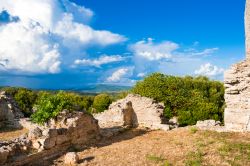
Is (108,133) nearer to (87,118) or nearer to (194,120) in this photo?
(87,118)

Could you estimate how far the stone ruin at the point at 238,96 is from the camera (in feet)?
63.2

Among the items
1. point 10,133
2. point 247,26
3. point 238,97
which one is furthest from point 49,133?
point 247,26

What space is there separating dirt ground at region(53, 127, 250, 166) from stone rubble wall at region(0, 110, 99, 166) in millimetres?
733

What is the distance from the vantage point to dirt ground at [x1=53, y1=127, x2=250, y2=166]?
14734 mm

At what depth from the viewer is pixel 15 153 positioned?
578 inches

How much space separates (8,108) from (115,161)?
13.3 meters

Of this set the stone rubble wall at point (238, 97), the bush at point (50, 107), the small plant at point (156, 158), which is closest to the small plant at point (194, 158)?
the small plant at point (156, 158)

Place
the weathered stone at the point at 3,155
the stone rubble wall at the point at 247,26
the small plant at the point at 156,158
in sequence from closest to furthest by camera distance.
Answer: the weathered stone at the point at 3,155
the small plant at the point at 156,158
the stone rubble wall at the point at 247,26

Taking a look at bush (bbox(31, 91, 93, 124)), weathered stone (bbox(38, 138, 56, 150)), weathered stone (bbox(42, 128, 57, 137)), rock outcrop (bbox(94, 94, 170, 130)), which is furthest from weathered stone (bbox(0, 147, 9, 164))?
rock outcrop (bbox(94, 94, 170, 130))

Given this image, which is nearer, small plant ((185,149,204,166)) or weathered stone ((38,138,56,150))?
small plant ((185,149,204,166))

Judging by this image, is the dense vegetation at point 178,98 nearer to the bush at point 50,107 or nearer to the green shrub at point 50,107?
the bush at point 50,107

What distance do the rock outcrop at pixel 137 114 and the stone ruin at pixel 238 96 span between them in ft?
15.5

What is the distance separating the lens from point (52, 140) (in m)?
16.1

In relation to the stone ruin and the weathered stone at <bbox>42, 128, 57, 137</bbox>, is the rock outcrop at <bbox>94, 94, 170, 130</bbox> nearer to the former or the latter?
the stone ruin
